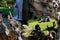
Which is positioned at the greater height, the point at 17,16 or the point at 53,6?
the point at 53,6

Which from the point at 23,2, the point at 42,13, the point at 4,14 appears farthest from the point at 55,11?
the point at 4,14

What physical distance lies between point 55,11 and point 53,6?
115mm

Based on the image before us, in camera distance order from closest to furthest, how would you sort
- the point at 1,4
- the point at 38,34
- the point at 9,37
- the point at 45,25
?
the point at 9,37
the point at 38,34
the point at 45,25
the point at 1,4

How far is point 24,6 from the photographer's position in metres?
3.88

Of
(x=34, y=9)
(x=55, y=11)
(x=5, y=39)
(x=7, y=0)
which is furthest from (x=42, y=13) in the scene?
(x=5, y=39)

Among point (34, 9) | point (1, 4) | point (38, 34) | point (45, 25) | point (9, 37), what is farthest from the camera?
point (34, 9)

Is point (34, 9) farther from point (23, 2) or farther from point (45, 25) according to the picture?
point (45, 25)

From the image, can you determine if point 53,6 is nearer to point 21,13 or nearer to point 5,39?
point 21,13

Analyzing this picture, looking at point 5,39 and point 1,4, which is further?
point 1,4

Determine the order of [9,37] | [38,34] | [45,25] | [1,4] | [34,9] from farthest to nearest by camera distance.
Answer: [34,9] < [1,4] < [45,25] < [38,34] < [9,37]

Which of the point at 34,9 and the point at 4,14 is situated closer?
the point at 4,14

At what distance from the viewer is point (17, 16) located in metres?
4.05

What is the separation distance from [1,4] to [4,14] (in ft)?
1.16

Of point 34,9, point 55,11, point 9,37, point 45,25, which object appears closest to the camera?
point 9,37
